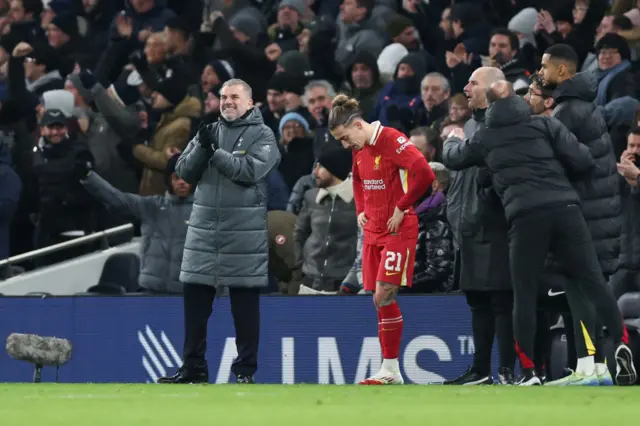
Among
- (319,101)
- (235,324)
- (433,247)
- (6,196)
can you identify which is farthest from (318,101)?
(235,324)

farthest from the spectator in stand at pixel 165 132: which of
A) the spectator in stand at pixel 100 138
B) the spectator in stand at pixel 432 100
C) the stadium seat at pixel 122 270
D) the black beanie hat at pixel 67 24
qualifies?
the black beanie hat at pixel 67 24

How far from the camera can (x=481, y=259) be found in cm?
1170

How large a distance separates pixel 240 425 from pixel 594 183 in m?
4.72

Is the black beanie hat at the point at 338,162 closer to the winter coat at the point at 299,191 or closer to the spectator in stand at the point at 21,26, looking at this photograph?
the winter coat at the point at 299,191

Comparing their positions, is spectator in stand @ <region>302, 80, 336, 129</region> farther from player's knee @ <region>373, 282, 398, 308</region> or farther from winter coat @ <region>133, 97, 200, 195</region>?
player's knee @ <region>373, 282, 398, 308</region>

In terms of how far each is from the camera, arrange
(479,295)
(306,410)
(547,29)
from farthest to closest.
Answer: (547,29)
(479,295)
(306,410)

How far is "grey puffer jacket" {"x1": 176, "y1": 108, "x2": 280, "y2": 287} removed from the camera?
39.3 feet

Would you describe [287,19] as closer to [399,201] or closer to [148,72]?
[148,72]

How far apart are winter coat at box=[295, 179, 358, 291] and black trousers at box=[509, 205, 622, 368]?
3.08 metres

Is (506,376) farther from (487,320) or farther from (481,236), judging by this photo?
(481,236)

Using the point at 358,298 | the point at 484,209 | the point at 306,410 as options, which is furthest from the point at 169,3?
the point at 306,410

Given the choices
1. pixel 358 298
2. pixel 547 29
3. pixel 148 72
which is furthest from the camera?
pixel 148 72

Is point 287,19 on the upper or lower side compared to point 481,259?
upper

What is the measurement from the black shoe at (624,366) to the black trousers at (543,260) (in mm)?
183
